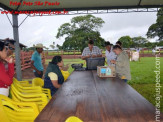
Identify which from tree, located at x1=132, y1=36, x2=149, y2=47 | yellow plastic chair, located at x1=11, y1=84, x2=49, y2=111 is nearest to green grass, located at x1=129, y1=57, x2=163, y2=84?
yellow plastic chair, located at x1=11, y1=84, x2=49, y2=111

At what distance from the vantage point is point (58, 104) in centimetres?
158

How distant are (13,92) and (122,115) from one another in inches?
68.2

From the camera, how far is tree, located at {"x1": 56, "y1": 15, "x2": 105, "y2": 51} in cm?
3222

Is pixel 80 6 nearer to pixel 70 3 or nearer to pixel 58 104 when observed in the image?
pixel 70 3

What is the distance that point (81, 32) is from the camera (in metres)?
32.9

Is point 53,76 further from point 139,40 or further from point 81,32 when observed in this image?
point 139,40

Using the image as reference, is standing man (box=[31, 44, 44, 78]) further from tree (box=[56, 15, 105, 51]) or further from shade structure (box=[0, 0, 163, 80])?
tree (box=[56, 15, 105, 51])

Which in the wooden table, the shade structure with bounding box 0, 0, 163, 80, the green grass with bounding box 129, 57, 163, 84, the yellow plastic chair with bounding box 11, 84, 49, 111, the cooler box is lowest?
the green grass with bounding box 129, 57, 163, 84

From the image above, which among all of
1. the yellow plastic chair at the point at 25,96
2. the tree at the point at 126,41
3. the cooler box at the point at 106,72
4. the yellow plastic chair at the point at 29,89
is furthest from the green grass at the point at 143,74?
the tree at the point at 126,41

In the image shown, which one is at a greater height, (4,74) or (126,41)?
(126,41)

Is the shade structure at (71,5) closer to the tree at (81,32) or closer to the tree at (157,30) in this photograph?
the tree at (81,32)

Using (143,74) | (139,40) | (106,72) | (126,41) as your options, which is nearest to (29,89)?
(106,72)

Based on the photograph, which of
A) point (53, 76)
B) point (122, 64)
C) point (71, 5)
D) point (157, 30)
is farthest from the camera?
point (157, 30)

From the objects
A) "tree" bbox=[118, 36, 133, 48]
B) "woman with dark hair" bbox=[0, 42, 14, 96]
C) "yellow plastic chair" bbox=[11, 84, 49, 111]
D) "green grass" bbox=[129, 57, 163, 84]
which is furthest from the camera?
"tree" bbox=[118, 36, 133, 48]
